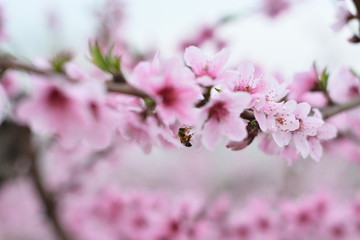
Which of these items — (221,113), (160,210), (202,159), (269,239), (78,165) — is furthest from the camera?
(202,159)

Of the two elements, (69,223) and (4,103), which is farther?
(69,223)

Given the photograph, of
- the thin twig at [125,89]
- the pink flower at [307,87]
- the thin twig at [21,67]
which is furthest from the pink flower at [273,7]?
the thin twig at [21,67]

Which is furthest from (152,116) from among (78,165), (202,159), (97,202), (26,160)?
(202,159)

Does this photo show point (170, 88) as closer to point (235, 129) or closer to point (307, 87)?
point (235, 129)

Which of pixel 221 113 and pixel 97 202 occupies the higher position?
pixel 221 113

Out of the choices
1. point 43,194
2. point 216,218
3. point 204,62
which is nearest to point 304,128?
point 204,62

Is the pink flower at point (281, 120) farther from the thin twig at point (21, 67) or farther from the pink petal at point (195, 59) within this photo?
the thin twig at point (21, 67)

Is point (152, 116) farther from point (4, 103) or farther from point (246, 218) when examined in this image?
point (246, 218)
